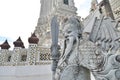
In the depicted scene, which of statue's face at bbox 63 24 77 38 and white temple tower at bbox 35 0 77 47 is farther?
white temple tower at bbox 35 0 77 47

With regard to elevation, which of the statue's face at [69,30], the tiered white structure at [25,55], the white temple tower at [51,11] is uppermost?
the white temple tower at [51,11]

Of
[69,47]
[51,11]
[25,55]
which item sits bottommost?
[25,55]

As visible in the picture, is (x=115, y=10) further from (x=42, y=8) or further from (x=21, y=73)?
(x=42, y=8)

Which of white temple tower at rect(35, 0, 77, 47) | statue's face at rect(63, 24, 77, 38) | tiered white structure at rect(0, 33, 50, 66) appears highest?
white temple tower at rect(35, 0, 77, 47)

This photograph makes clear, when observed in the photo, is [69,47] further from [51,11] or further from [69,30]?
[51,11]

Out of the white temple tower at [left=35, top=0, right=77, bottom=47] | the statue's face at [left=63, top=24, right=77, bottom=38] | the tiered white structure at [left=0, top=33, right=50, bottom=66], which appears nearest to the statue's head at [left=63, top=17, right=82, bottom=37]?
the statue's face at [left=63, top=24, right=77, bottom=38]

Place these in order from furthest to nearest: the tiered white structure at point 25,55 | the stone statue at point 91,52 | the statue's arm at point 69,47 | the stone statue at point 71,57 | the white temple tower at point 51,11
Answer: the white temple tower at point 51,11, the tiered white structure at point 25,55, the statue's arm at point 69,47, the stone statue at point 71,57, the stone statue at point 91,52

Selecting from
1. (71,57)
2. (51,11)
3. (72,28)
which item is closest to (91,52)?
(71,57)

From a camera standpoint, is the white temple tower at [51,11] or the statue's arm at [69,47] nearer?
the statue's arm at [69,47]

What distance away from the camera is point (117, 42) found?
8.53 ft

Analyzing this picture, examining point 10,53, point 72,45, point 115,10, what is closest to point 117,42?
point 72,45

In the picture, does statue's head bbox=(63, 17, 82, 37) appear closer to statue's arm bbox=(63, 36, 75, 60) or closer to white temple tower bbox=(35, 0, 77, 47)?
statue's arm bbox=(63, 36, 75, 60)

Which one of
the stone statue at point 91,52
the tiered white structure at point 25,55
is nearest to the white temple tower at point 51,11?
the tiered white structure at point 25,55

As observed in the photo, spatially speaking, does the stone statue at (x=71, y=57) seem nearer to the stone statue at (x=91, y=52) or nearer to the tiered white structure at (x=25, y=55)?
the stone statue at (x=91, y=52)
